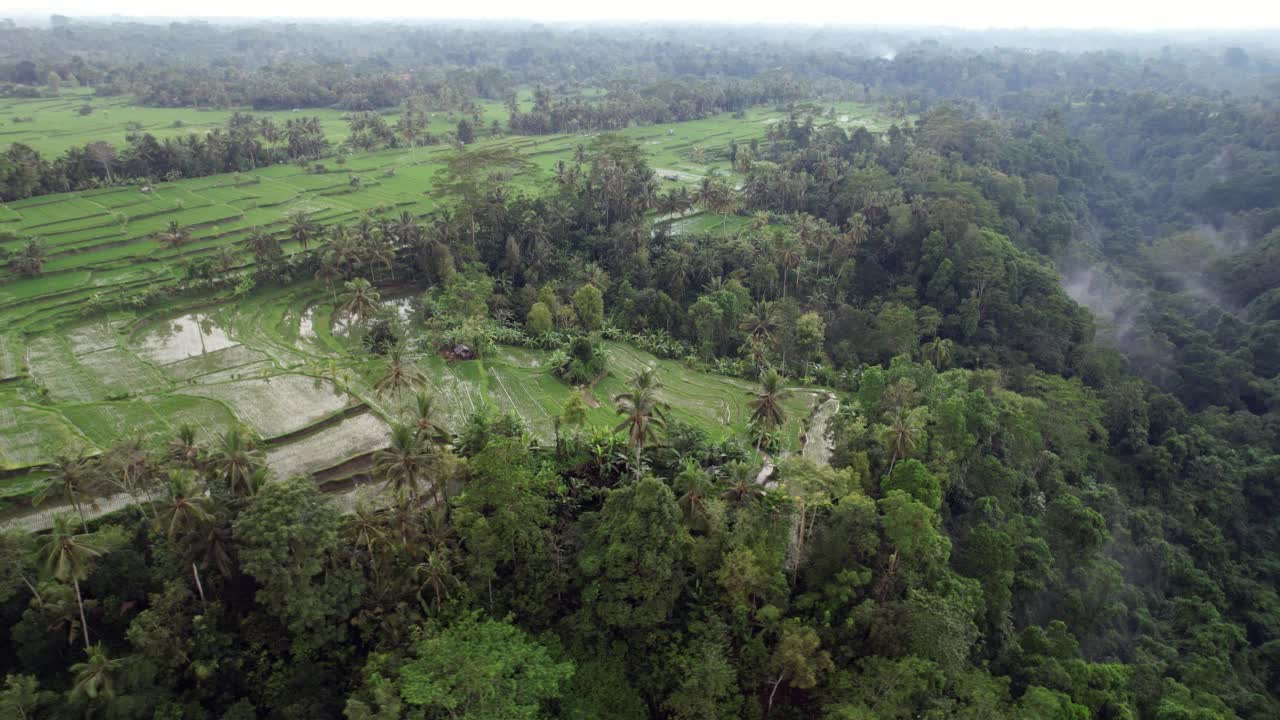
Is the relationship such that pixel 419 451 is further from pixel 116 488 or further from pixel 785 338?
pixel 785 338

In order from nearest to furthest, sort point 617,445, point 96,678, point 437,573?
1. point 96,678
2. point 437,573
3. point 617,445

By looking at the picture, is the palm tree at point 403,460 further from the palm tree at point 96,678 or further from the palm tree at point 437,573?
the palm tree at point 96,678

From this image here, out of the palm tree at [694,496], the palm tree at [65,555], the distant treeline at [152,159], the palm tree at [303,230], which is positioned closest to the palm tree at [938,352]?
the palm tree at [694,496]

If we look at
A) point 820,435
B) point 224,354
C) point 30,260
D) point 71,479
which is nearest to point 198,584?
point 71,479

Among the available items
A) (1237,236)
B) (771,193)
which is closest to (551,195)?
(771,193)

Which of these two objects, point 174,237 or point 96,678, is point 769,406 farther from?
point 174,237

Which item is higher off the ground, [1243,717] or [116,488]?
[116,488]

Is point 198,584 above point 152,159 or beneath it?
beneath

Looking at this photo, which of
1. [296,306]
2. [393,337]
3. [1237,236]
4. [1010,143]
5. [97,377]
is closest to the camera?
[97,377]
